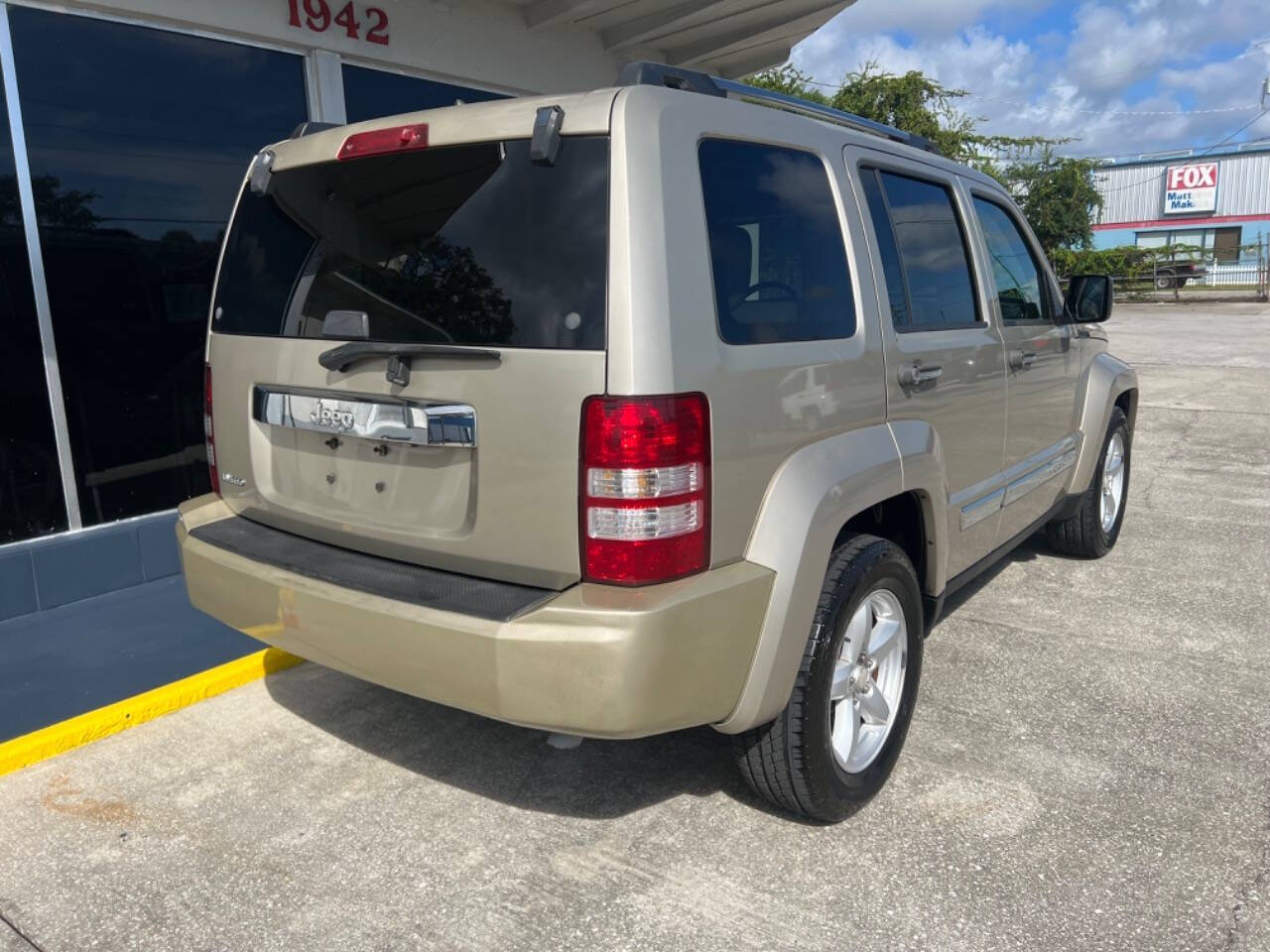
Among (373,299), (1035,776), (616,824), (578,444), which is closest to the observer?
(578,444)

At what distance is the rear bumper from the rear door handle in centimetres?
199

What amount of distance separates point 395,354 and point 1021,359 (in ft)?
Answer: 8.52

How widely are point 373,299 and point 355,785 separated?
1.55 m

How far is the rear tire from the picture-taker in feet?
17.4

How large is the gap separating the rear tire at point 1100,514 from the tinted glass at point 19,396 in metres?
5.09

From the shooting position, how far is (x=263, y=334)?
303cm

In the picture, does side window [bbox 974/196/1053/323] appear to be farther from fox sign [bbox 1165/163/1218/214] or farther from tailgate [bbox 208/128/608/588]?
fox sign [bbox 1165/163/1218/214]

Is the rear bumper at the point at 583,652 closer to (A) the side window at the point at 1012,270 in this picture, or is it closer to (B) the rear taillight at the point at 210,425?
(B) the rear taillight at the point at 210,425

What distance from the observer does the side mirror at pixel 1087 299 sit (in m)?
4.63

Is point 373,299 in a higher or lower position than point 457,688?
higher

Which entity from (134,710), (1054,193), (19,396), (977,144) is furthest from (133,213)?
(1054,193)

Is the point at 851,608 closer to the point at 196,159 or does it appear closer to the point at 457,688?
the point at 457,688

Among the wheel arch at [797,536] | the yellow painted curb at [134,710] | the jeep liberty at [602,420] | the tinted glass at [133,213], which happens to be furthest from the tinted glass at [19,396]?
the wheel arch at [797,536]

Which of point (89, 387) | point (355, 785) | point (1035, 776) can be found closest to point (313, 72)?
point (89, 387)
